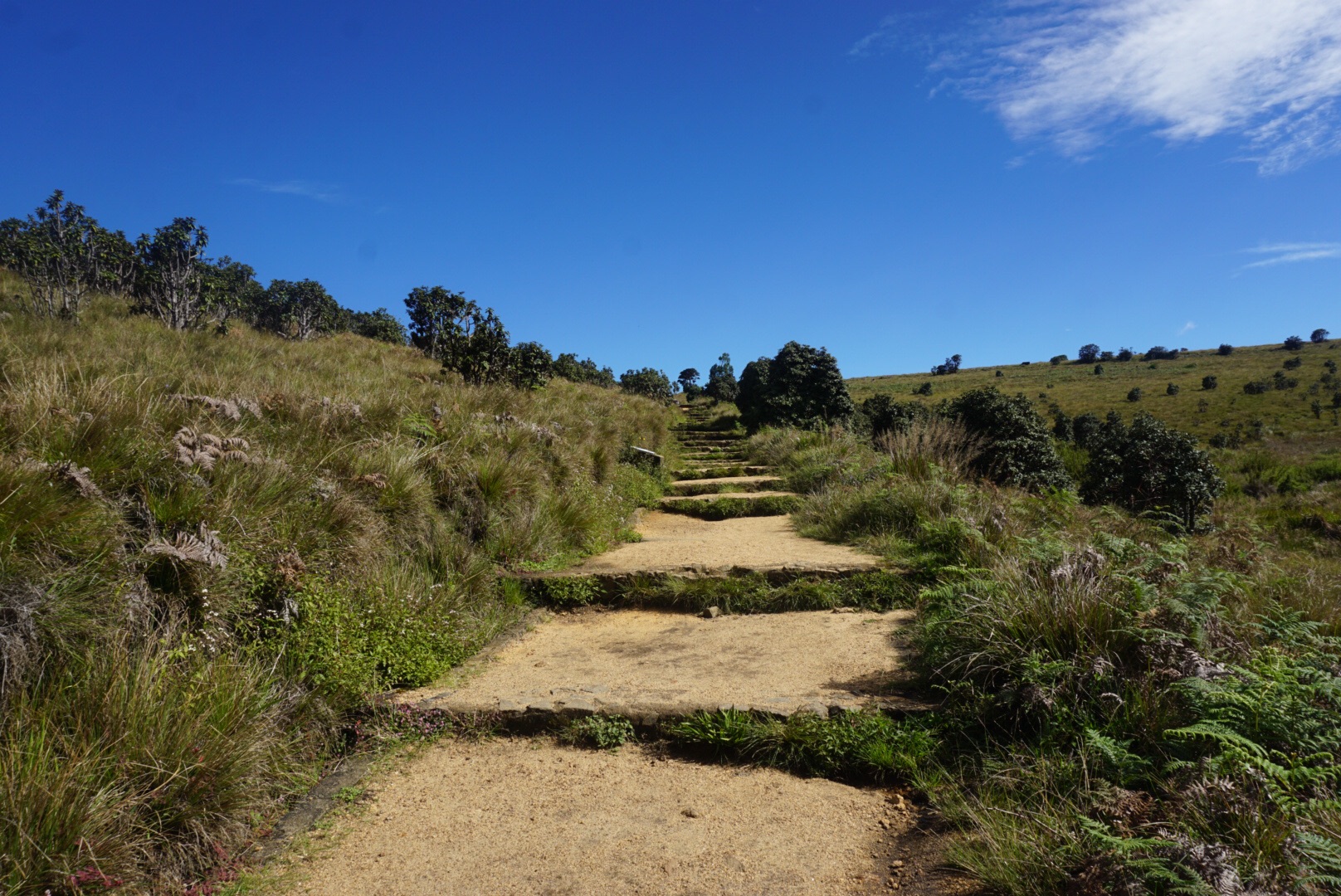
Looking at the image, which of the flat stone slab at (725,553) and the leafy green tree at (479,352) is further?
the leafy green tree at (479,352)

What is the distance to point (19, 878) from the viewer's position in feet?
6.12

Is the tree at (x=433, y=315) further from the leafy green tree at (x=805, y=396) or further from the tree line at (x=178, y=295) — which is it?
the leafy green tree at (x=805, y=396)

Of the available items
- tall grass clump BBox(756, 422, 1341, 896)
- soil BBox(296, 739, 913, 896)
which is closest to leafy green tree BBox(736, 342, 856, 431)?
tall grass clump BBox(756, 422, 1341, 896)

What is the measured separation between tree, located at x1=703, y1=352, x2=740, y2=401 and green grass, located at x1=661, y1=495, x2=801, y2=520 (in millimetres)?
29195

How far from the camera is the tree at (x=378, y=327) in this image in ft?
102

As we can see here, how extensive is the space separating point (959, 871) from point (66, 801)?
9.86 ft

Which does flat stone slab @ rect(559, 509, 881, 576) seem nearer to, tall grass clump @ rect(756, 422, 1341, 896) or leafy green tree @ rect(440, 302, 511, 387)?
tall grass clump @ rect(756, 422, 1341, 896)

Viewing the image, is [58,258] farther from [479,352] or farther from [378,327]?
[378,327]

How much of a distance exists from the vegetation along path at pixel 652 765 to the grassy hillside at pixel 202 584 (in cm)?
47

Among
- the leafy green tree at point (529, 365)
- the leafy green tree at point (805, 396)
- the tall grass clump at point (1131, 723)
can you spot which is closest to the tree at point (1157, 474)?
the leafy green tree at point (805, 396)

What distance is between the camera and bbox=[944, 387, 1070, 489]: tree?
521 inches

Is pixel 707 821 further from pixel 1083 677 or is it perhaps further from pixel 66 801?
pixel 66 801

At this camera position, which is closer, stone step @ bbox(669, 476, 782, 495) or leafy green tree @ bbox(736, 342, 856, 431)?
stone step @ bbox(669, 476, 782, 495)

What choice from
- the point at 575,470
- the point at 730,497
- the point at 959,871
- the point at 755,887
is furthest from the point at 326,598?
the point at 730,497
